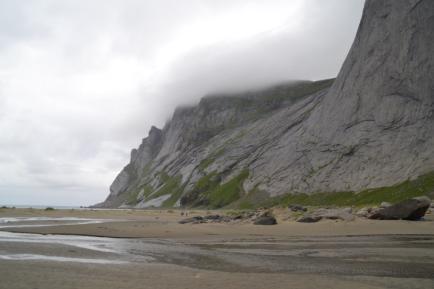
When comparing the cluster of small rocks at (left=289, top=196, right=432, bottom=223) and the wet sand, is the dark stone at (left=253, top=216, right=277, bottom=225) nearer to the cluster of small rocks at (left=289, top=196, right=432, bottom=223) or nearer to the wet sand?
the cluster of small rocks at (left=289, top=196, right=432, bottom=223)

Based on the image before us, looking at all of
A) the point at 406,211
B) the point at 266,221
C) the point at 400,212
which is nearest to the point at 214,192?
the point at 266,221

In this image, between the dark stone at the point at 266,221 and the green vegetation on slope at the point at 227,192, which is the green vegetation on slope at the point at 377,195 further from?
the dark stone at the point at 266,221

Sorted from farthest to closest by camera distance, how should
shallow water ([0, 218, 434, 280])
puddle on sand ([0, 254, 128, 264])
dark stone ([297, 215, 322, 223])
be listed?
dark stone ([297, 215, 322, 223]), puddle on sand ([0, 254, 128, 264]), shallow water ([0, 218, 434, 280])

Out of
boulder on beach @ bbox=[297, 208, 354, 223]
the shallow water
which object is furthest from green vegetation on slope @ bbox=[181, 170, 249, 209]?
the shallow water

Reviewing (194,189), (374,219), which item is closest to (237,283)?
(374,219)

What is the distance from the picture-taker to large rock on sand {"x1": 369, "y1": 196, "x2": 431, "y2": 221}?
36.9 meters

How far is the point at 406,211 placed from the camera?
36.9 m

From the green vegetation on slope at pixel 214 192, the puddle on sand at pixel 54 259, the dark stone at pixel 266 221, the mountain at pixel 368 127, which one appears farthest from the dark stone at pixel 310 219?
the green vegetation on slope at pixel 214 192

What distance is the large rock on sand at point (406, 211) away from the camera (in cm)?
3688

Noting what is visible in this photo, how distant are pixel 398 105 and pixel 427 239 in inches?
2934

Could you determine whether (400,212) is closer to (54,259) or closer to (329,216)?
(329,216)

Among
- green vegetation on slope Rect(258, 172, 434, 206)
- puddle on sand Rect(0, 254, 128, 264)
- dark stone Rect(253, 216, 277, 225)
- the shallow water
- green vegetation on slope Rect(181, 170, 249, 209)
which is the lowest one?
the shallow water

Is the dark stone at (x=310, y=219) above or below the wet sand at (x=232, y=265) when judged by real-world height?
above

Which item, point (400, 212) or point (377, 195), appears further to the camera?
point (377, 195)
